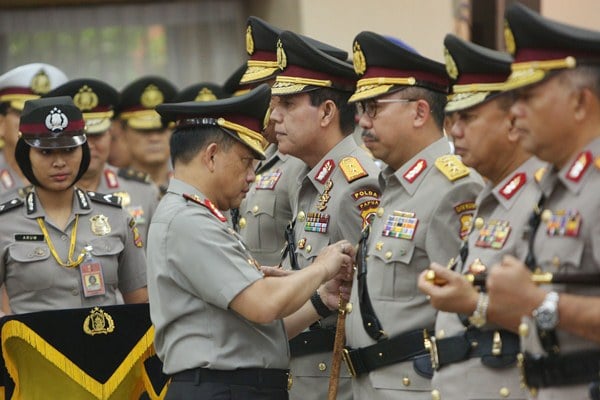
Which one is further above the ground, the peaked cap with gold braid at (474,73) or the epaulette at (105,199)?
the peaked cap with gold braid at (474,73)

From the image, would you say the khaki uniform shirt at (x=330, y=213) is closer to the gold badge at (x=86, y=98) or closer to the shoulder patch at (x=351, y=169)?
the shoulder patch at (x=351, y=169)

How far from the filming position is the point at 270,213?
6191mm

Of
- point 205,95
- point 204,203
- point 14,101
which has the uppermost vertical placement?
point 204,203

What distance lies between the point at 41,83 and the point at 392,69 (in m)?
4.21

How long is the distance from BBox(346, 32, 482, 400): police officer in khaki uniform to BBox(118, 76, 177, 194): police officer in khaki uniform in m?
4.72

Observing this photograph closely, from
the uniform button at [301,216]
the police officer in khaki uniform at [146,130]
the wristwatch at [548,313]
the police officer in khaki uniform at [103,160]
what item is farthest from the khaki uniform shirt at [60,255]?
the police officer in khaki uniform at [146,130]

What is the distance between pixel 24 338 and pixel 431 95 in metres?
2.09

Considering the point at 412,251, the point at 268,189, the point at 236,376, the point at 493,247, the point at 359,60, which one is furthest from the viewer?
the point at 268,189

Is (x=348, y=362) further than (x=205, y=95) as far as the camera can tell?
No

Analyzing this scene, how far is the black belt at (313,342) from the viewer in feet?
18.0

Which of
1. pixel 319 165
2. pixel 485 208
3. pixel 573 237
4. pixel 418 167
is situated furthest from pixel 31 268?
pixel 573 237

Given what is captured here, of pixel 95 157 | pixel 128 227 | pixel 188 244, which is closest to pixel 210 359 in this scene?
pixel 188 244

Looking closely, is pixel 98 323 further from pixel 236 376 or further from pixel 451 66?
pixel 451 66

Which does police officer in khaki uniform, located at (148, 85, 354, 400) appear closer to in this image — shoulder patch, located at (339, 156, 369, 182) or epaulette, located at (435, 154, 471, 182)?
epaulette, located at (435, 154, 471, 182)
